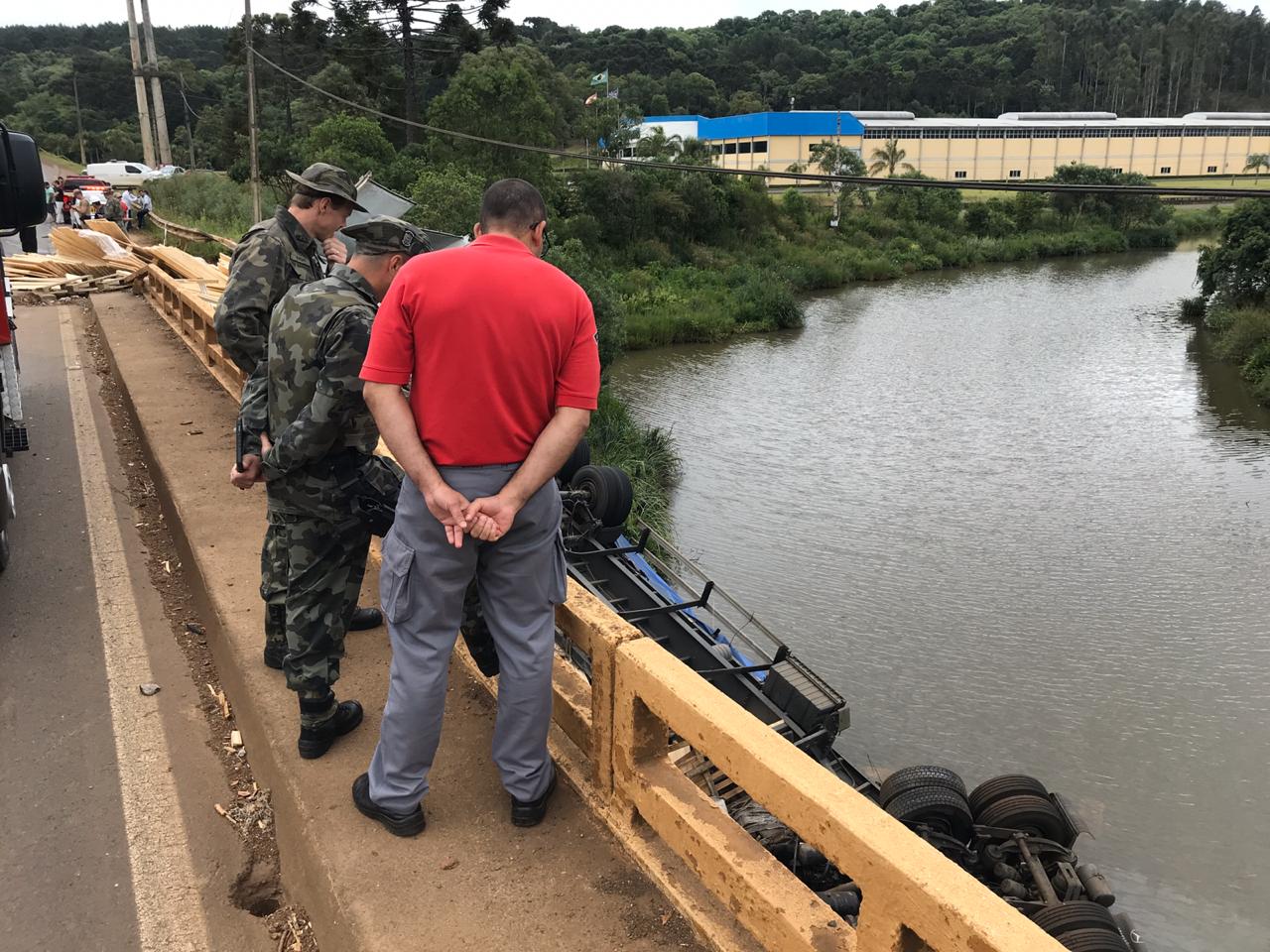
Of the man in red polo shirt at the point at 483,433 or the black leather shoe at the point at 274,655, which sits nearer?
the man in red polo shirt at the point at 483,433

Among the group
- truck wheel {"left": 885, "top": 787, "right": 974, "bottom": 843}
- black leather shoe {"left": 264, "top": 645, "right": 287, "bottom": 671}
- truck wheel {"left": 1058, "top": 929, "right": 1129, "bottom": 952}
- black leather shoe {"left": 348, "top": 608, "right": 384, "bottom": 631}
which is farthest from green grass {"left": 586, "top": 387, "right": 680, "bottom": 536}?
black leather shoe {"left": 264, "top": 645, "right": 287, "bottom": 671}

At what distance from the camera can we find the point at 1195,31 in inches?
4478

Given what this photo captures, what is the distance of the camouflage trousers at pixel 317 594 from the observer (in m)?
3.03

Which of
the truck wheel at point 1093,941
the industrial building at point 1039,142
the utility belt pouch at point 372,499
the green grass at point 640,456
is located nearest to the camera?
the utility belt pouch at point 372,499

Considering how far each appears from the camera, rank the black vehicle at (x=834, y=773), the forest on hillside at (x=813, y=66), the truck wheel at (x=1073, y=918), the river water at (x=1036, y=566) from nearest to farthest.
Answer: the truck wheel at (x=1073, y=918), the black vehicle at (x=834, y=773), the river water at (x=1036, y=566), the forest on hillside at (x=813, y=66)

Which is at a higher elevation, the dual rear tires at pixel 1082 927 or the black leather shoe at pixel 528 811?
the black leather shoe at pixel 528 811

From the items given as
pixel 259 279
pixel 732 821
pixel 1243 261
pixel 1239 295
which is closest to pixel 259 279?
pixel 259 279

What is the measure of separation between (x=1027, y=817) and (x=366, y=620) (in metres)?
4.41

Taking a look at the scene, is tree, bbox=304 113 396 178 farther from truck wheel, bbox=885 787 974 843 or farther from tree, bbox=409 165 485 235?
truck wheel, bbox=885 787 974 843

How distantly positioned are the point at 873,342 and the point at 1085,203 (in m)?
39.6

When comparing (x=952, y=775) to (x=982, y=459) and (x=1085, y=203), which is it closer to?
(x=982, y=459)

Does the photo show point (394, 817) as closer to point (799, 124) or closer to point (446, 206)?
point (446, 206)

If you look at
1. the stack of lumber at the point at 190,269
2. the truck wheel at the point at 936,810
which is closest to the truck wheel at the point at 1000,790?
the truck wheel at the point at 936,810

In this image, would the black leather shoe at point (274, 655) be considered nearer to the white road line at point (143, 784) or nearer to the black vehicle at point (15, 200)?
the white road line at point (143, 784)
